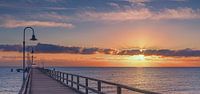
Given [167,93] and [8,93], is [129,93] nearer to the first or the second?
[167,93]

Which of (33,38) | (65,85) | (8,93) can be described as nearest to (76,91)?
(65,85)

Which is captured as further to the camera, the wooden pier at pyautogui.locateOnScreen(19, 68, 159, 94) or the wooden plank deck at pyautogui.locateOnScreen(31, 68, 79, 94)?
the wooden plank deck at pyautogui.locateOnScreen(31, 68, 79, 94)

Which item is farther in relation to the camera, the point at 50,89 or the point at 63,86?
the point at 63,86

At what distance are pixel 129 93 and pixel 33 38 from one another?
44605 mm

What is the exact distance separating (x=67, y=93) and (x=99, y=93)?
626 centimetres

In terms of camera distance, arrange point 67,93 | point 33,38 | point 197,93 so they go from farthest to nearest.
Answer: point 197,93, point 33,38, point 67,93

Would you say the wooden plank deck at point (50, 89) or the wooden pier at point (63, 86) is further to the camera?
the wooden plank deck at point (50, 89)

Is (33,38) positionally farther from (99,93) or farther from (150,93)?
(150,93)

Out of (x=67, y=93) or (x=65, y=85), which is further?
(x=65, y=85)

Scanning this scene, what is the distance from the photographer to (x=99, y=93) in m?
18.5

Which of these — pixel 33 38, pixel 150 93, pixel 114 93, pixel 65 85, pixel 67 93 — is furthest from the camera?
pixel 114 93

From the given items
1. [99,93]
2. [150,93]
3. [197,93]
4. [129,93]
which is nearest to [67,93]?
A: [99,93]

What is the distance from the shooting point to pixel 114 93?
227 feet

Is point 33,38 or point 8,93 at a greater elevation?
point 33,38
